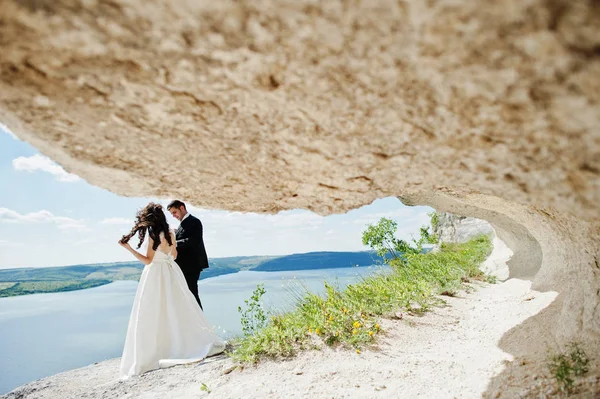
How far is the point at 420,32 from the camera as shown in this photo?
1061mm

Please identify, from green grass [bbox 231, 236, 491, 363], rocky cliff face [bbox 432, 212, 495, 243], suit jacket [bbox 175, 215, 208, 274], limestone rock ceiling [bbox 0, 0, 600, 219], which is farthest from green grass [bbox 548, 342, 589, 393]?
rocky cliff face [bbox 432, 212, 495, 243]

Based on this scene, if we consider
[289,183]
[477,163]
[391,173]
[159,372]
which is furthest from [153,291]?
[477,163]

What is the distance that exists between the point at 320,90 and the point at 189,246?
214 inches

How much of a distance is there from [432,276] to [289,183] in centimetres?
573

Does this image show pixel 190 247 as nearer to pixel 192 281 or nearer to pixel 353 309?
pixel 192 281

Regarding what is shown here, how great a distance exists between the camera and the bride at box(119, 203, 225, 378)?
5059 mm

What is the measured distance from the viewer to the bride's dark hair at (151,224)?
5465 mm

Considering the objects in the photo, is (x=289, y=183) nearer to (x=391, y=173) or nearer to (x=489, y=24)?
(x=391, y=173)

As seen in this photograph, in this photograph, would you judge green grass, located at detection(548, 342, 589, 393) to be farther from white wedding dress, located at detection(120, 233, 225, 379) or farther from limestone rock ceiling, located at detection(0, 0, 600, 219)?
white wedding dress, located at detection(120, 233, 225, 379)

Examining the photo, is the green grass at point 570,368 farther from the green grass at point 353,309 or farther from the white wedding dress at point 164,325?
the white wedding dress at point 164,325

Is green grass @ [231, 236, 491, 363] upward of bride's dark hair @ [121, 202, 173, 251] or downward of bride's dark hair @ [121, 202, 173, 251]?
downward

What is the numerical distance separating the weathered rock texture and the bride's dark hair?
3684 mm

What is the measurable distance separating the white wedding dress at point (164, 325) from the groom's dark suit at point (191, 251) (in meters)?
0.50

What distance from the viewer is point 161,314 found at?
17.7ft
